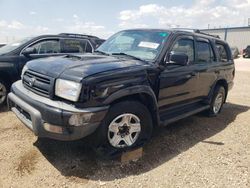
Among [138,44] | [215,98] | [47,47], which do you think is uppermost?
[138,44]

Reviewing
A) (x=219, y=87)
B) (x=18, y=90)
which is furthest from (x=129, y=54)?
(x=219, y=87)

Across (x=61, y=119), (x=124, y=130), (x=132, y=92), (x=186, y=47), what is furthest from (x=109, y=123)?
(x=186, y=47)

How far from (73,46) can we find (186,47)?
358cm

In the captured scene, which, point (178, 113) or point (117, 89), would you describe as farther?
point (178, 113)

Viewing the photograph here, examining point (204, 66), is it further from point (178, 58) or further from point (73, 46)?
point (73, 46)

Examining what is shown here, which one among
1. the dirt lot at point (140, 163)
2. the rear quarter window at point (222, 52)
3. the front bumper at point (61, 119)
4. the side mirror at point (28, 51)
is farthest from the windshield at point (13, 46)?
the rear quarter window at point (222, 52)

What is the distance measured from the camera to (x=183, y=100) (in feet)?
15.8

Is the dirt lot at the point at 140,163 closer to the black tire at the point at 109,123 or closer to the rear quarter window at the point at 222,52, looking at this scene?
the black tire at the point at 109,123

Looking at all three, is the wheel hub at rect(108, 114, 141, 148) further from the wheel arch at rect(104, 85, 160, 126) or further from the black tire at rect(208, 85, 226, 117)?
the black tire at rect(208, 85, 226, 117)

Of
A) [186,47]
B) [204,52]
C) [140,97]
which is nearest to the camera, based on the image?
[140,97]

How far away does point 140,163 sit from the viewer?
146 inches

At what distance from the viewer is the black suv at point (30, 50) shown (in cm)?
596

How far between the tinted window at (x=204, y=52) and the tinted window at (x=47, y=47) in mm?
3676

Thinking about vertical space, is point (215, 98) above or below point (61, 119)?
below
